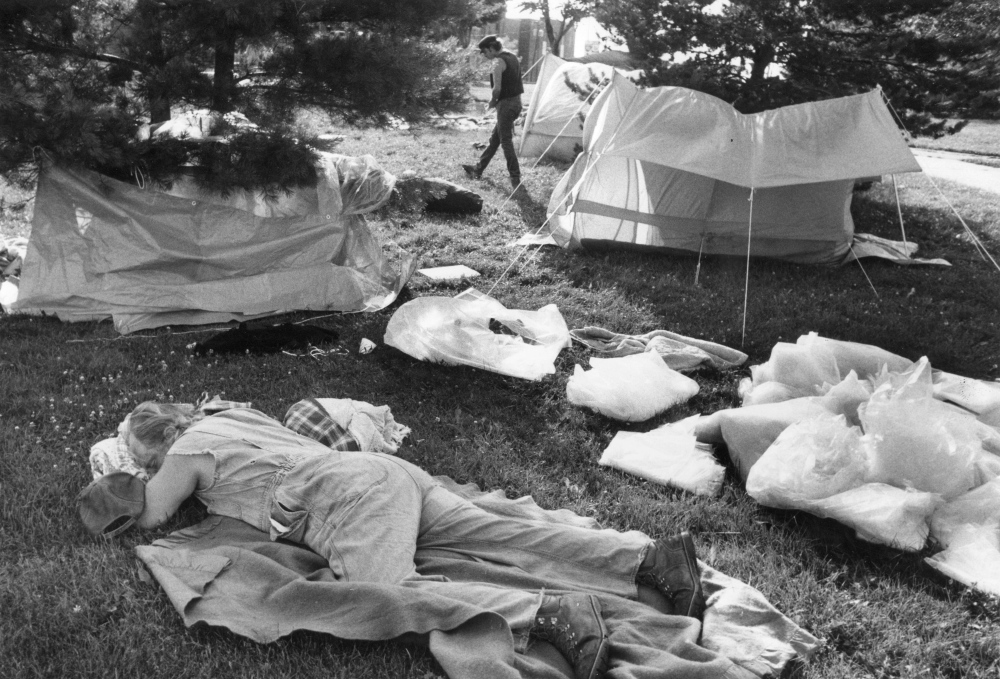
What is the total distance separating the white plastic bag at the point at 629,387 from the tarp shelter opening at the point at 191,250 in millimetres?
1864

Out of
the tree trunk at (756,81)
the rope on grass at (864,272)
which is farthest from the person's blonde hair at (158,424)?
the tree trunk at (756,81)

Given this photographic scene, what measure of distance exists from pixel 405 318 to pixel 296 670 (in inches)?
105

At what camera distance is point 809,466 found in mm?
3271

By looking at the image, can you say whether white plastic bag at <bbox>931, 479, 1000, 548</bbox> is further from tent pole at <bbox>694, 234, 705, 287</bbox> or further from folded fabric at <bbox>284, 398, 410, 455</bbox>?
tent pole at <bbox>694, 234, 705, 287</bbox>

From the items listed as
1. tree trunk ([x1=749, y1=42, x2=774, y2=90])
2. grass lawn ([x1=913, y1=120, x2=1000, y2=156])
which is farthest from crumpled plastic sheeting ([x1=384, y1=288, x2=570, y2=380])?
grass lawn ([x1=913, y1=120, x2=1000, y2=156])

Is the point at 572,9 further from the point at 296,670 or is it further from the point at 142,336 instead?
the point at 296,670

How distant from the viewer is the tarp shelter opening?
507 centimetres

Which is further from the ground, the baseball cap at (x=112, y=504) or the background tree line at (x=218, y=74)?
the background tree line at (x=218, y=74)

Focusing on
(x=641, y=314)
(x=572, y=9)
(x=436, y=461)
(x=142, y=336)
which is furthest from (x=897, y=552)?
(x=572, y=9)

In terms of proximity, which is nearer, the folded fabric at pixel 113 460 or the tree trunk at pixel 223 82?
the folded fabric at pixel 113 460

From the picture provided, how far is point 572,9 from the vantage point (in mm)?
13961

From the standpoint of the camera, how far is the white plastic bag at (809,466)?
3.24m

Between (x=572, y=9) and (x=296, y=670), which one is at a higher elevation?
(x=572, y=9)

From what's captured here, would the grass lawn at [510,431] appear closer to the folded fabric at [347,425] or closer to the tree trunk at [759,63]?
the folded fabric at [347,425]
